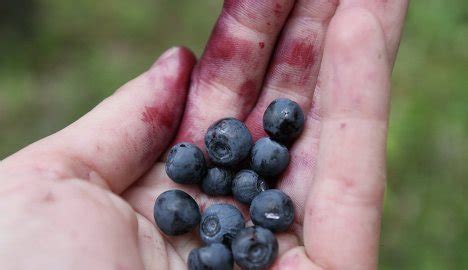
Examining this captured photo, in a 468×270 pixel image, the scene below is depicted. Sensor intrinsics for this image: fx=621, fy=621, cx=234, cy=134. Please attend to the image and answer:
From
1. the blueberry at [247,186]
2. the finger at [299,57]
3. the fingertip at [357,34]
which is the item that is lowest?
the blueberry at [247,186]

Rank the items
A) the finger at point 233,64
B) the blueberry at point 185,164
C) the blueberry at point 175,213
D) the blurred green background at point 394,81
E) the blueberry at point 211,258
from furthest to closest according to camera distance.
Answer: the blurred green background at point 394,81 → the finger at point 233,64 → the blueberry at point 185,164 → the blueberry at point 175,213 → the blueberry at point 211,258

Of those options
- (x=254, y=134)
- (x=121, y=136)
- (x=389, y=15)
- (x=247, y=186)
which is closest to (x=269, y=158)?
(x=247, y=186)

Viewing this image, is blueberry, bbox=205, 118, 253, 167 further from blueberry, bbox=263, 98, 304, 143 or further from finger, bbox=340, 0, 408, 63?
finger, bbox=340, 0, 408, 63

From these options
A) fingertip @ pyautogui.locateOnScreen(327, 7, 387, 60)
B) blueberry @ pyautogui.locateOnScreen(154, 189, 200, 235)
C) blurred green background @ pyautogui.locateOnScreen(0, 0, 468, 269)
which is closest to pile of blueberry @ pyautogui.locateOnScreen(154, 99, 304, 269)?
blueberry @ pyautogui.locateOnScreen(154, 189, 200, 235)

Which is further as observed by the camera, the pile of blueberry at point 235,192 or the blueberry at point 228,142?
the blueberry at point 228,142

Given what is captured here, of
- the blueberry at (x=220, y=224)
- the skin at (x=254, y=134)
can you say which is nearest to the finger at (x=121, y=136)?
the skin at (x=254, y=134)

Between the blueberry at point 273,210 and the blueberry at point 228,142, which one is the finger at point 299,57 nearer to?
the blueberry at point 228,142

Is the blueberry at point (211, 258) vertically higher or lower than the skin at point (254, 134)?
lower

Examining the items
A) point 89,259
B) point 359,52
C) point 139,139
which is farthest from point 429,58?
point 89,259
